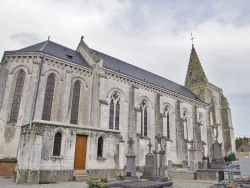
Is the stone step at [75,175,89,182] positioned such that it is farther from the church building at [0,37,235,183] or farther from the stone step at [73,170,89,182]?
the church building at [0,37,235,183]

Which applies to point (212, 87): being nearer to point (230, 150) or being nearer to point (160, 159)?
point (230, 150)

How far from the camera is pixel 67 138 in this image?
12383mm

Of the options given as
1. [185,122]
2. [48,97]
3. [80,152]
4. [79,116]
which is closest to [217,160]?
[80,152]

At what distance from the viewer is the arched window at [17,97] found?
1570 centimetres

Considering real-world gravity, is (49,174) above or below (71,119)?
below

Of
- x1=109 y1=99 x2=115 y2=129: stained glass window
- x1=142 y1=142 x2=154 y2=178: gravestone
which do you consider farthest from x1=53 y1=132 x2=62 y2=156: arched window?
x1=109 y1=99 x2=115 y2=129: stained glass window

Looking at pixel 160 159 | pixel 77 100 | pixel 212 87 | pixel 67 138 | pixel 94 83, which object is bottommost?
pixel 160 159

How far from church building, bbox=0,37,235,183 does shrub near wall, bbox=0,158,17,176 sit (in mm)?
853

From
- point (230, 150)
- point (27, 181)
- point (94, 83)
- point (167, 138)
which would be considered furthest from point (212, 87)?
point (27, 181)

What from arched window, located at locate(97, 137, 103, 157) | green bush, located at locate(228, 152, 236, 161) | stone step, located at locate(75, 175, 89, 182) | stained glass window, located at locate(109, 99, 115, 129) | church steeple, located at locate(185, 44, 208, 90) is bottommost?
stone step, located at locate(75, 175, 89, 182)

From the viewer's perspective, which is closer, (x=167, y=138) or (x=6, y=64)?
(x=6, y=64)

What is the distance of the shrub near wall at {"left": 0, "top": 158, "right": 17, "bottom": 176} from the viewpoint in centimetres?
1329

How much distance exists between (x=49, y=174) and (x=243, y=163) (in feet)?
31.3

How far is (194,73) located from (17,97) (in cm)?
3156
